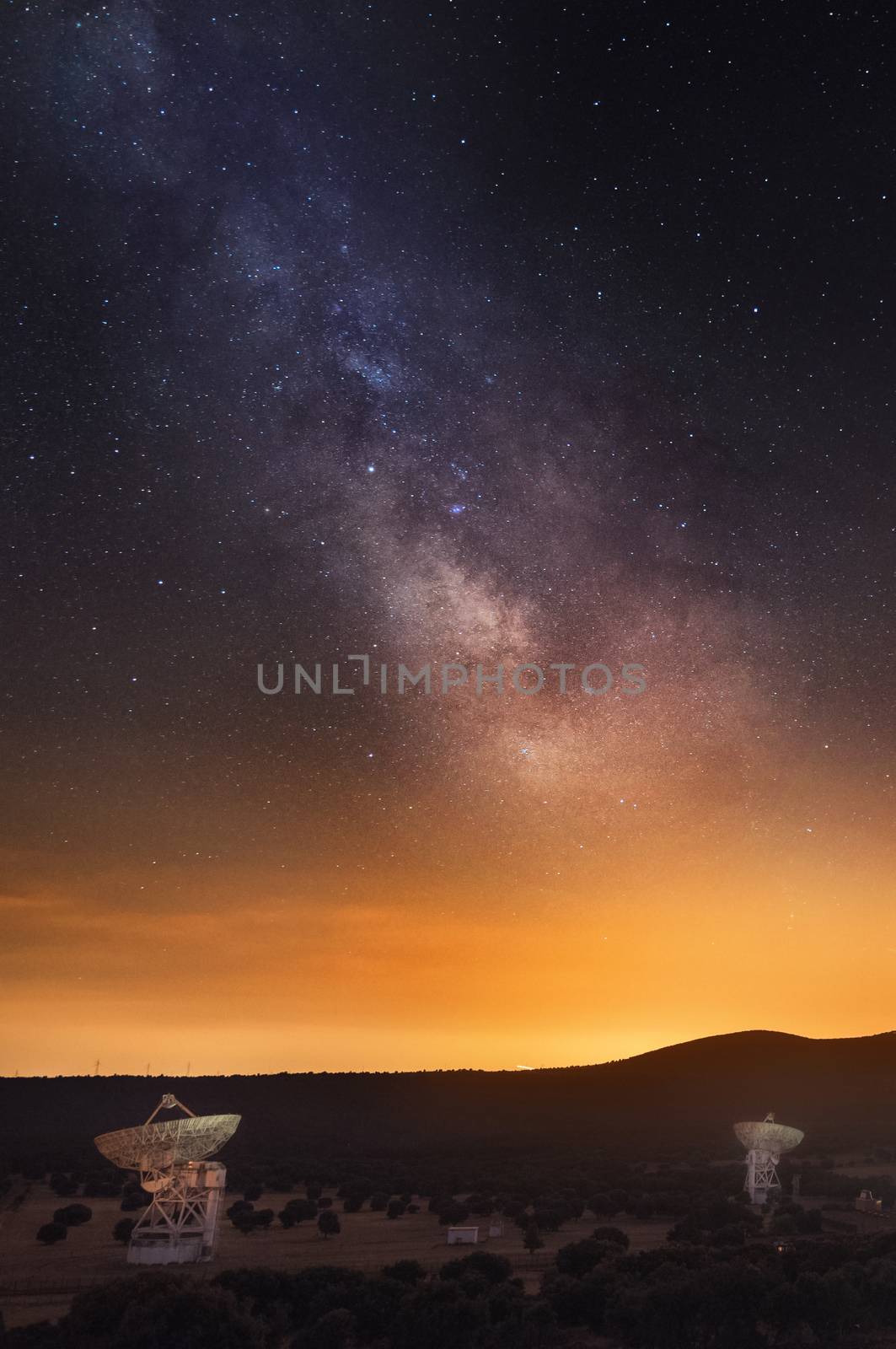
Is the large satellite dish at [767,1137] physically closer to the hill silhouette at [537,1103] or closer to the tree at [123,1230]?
the tree at [123,1230]

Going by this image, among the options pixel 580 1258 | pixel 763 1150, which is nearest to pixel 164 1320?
pixel 580 1258

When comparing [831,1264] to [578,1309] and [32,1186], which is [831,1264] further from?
[32,1186]

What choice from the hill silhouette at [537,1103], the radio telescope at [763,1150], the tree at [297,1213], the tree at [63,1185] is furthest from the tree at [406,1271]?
the hill silhouette at [537,1103]

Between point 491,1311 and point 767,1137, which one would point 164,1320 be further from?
point 767,1137

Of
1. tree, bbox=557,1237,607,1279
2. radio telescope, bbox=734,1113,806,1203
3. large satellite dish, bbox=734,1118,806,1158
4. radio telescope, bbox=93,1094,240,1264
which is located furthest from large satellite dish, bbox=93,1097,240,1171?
large satellite dish, bbox=734,1118,806,1158

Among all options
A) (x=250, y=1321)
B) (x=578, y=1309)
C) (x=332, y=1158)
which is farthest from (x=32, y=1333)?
(x=332, y=1158)
